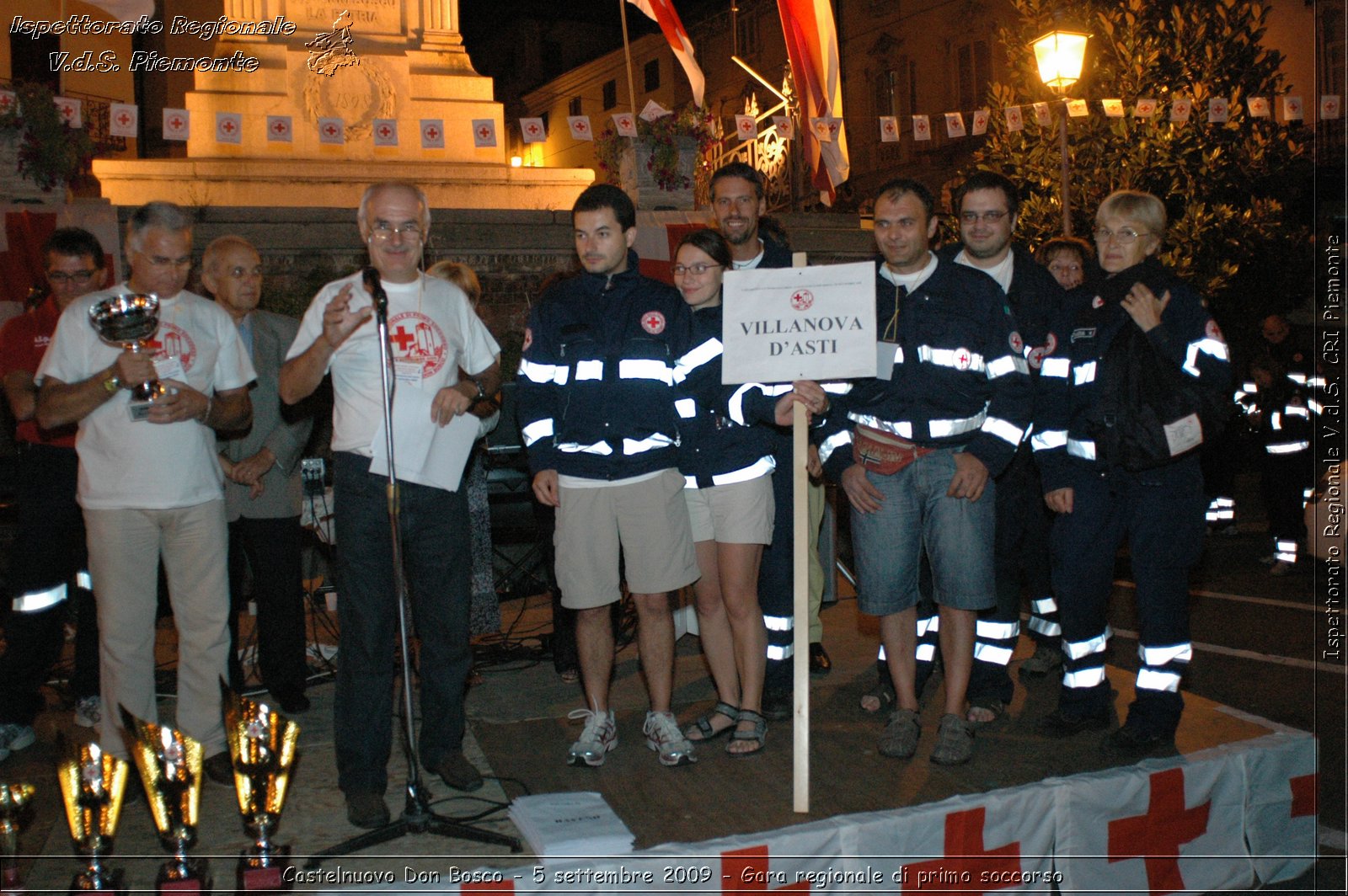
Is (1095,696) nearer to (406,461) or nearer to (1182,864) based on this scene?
(1182,864)

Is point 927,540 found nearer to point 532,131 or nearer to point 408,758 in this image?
point 408,758

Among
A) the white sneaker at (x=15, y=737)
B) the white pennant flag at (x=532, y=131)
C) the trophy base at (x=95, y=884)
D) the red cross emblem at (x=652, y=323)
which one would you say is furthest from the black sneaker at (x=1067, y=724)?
the white pennant flag at (x=532, y=131)

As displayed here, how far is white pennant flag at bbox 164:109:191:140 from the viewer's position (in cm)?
1119

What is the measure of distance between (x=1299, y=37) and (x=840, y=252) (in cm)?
1335

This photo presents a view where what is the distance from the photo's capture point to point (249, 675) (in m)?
6.42

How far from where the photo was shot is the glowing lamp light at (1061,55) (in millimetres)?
11516

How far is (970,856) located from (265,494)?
142 inches

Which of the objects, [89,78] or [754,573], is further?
[89,78]

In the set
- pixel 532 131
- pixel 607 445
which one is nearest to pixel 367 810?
pixel 607 445

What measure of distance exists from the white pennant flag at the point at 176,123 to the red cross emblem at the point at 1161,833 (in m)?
10.6

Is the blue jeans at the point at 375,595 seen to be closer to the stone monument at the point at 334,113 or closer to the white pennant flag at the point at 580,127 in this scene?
the white pennant flag at the point at 580,127

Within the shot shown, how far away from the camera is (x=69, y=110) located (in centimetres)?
1130

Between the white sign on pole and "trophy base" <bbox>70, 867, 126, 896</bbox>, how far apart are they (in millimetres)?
2564

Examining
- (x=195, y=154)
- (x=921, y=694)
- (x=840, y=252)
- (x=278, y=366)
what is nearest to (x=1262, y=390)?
(x=840, y=252)
